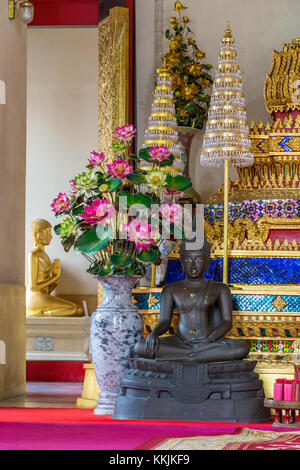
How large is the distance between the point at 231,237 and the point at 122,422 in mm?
1884

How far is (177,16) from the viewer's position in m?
7.25

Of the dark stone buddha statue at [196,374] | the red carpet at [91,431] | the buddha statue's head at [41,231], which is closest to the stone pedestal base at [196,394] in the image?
the dark stone buddha statue at [196,374]

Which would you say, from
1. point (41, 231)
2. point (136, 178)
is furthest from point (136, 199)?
point (41, 231)

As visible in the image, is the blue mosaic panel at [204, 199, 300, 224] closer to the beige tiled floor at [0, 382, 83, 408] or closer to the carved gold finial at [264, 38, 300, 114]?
the carved gold finial at [264, 38, 300, 114]

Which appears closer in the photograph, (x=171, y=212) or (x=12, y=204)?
(x=171, y=212)

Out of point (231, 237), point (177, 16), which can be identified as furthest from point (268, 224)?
point (177, 16)

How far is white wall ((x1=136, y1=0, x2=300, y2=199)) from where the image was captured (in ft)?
23.2

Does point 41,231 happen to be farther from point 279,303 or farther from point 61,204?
point 279,303

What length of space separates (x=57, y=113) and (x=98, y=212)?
3800 millimetres

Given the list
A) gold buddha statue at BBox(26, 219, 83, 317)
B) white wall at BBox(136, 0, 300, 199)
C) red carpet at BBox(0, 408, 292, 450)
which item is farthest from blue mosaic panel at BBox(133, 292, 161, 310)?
gold buddha statue at BBox(26, 219, 83, 317)

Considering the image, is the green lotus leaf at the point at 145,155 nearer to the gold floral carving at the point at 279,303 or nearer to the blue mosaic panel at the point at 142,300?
the blue mosaic panel at the point at 142,300

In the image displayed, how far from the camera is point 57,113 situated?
8102 millimetres

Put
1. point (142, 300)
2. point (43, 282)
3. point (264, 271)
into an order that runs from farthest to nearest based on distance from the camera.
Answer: point (43, 282)
point (264, 271)
point (142, 300)

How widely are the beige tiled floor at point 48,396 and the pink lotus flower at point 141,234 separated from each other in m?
1.18
